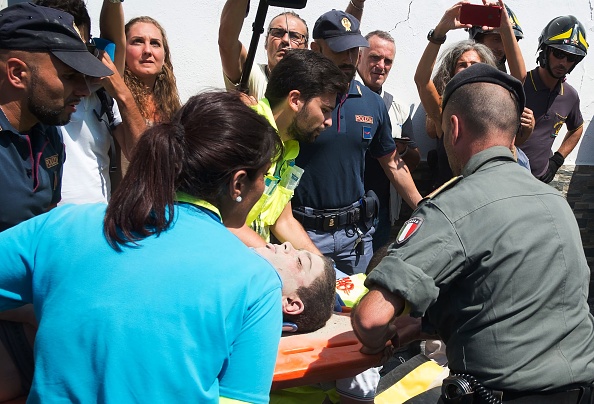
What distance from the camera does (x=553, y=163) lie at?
5668 millimetres

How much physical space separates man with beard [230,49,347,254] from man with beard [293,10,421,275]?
1.62ft

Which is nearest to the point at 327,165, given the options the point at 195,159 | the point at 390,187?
the point at 390,187

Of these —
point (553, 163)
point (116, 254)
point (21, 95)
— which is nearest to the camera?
point (116, 254)

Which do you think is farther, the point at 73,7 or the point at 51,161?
the point at 73,7

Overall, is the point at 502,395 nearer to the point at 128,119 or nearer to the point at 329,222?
the point at 329,222

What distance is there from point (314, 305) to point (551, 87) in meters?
3.56

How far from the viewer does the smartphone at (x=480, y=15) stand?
4.36m

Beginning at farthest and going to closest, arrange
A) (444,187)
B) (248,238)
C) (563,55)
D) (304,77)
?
(563,55) → (304,77) → (248,238) → (444,187)

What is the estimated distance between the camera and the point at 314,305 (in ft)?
8.88

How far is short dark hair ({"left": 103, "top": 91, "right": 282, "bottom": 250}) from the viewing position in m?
1.60

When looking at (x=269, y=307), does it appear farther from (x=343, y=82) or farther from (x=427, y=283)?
(x=343, y=82)

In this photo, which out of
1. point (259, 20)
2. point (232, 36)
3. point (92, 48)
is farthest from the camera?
point (232, 36)

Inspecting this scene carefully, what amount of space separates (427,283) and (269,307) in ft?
2.09

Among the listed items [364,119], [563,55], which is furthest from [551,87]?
[364,119]
